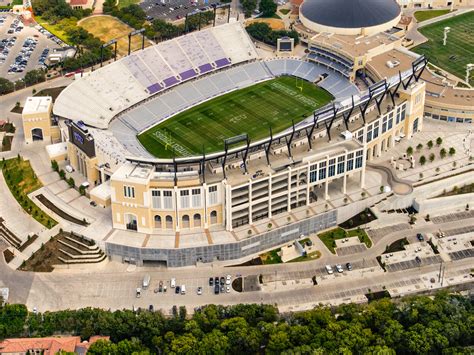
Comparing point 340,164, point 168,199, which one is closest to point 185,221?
point 168,199

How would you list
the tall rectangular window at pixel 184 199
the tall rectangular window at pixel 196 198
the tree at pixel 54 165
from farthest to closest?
the tree at pixel 54 165 → the tall rectangular window at pixel 196 198 → the tall rectangular window at pixel 184 199

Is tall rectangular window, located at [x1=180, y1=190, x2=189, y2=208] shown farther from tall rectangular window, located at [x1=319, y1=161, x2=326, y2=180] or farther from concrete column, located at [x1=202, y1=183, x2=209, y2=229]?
tall rectangular window, located at [x1=319, y1=161, x2=326, y2=180]

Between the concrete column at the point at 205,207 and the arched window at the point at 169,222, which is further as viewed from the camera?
the arched window at the point at 169,222

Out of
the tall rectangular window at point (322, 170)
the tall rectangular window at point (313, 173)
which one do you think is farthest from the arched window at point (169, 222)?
the tall rectangular window at point (322, 170)

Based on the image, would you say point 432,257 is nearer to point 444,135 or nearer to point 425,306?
point 425,306

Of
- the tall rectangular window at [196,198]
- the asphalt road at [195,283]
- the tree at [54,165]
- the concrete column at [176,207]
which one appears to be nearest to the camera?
the asphalt road at [195,283]

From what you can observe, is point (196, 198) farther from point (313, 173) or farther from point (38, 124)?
point (38, 124)

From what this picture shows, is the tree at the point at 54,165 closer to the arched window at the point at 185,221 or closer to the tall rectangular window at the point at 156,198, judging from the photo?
the tall rectangular window at the point at 156,198
